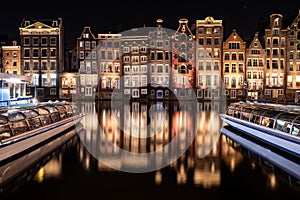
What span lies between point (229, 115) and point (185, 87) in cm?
3728

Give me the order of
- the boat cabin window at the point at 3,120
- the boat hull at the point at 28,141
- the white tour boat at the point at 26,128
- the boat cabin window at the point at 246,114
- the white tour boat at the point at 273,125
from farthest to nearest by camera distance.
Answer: the boat cabin window at the point at 246,114
the white tour boat at the point at 273,125
the boat cabin window at the point at 3,120
the white tour boat at the point at 26,128
the boat hull at the point at 28,141

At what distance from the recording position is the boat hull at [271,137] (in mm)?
11828

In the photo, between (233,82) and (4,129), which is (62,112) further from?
(233,82)

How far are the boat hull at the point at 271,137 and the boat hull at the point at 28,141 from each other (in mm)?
10388

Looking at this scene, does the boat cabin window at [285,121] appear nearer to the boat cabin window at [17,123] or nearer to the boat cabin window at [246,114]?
the boat cabin window at [246,114]

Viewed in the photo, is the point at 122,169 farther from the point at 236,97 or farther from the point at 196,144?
the point at 236,97

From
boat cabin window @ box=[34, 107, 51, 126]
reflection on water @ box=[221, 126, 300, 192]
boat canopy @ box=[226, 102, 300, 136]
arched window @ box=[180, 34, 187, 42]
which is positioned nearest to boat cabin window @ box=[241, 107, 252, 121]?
boat canopy @ box=[226, 102, 300, 136]

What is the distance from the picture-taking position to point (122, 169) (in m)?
10.3

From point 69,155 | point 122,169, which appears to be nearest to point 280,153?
point 122,169

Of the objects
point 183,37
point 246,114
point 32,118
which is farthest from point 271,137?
point 183,37

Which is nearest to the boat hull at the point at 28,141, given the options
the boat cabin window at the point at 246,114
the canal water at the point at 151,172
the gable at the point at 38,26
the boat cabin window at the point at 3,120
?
the boat cabin window at the point at 3,120

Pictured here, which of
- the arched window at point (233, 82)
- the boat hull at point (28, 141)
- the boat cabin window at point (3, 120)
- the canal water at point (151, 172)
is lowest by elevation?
the canal water at point (151, 172)

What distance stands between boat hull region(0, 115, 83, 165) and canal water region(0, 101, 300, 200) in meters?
1.06

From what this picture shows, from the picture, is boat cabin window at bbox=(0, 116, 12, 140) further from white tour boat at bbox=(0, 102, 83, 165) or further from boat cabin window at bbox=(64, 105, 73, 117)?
boat cabin window at bbox=(64, 105, 73, 117)
